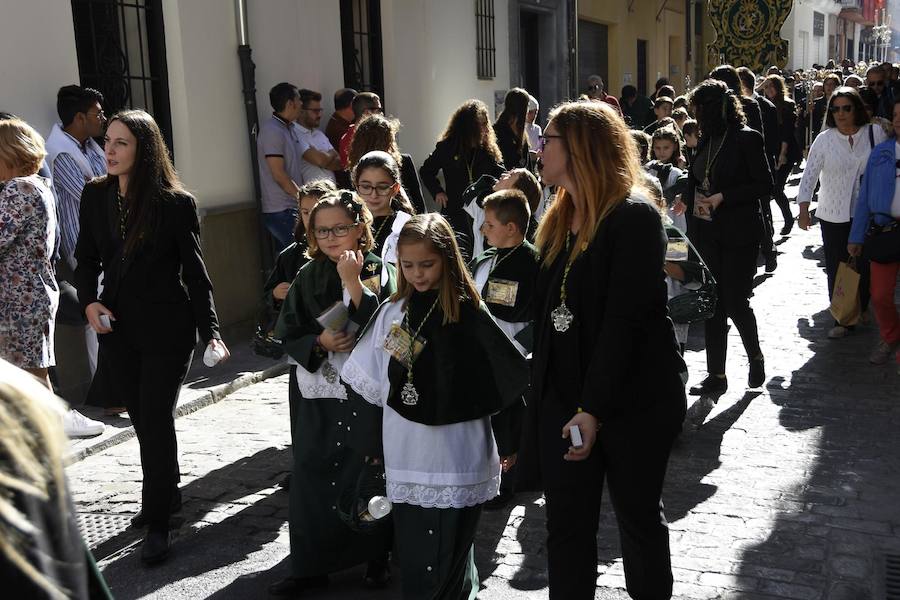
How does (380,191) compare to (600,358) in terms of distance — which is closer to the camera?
(600,358)

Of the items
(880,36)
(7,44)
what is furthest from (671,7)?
(880,36)

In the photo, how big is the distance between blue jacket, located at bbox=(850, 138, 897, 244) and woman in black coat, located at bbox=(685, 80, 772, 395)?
3.31 ft

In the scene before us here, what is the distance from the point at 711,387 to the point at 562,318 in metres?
4.11

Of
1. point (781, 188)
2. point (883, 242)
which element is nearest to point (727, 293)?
point (883, 242)

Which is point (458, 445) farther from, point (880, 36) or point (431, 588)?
point (880, 36)

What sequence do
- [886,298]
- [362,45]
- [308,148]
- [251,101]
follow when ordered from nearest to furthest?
1. [886,298]
2. [251,101]
3. [308,148]
4. [362,45]

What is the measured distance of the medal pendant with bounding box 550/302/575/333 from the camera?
3.37 meters

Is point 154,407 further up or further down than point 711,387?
further up

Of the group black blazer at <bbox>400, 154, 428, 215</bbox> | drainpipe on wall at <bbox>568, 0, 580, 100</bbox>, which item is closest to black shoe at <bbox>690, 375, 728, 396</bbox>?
black blazer at <bbox>400, 154, 428, 215</bbox>

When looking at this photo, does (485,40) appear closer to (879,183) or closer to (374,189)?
(879,183)

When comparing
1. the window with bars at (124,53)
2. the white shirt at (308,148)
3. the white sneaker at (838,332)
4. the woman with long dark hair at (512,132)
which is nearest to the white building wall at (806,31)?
the woman with long dark hair at (512,132)

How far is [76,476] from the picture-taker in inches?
234

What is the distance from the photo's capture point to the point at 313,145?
973 centimetres

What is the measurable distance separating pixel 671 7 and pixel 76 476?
2429 centimetres
